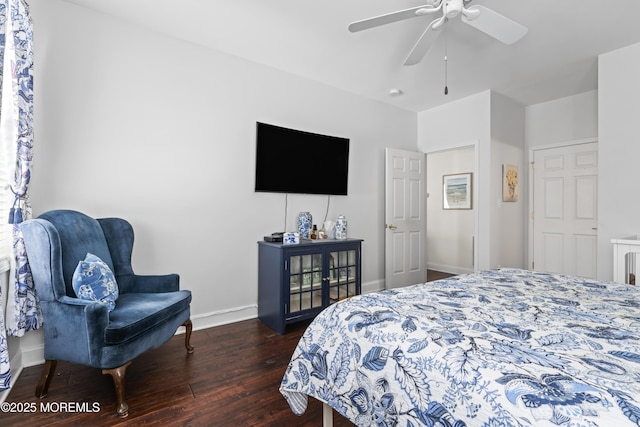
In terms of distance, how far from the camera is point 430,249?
6.13 meters

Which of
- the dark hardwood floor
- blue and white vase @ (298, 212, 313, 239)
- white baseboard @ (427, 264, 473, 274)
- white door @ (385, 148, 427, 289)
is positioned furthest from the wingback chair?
white baseboard @ (427, 264, 473, 274)

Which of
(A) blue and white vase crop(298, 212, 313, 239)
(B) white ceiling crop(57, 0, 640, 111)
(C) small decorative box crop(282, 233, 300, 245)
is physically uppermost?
(B) white ceiling crop(57, 0, 640, 111)

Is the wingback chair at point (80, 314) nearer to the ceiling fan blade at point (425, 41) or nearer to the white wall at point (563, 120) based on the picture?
the ceiling fan blade at point (425, 41)

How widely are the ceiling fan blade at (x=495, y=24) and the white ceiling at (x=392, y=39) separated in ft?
1.26

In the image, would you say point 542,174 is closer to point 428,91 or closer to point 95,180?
point 428,91

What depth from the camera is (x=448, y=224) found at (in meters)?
5.80

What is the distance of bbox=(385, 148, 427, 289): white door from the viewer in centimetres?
423

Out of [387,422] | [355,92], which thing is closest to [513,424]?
[387,422]

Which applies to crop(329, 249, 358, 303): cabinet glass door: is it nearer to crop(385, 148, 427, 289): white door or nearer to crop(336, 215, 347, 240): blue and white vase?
crop(336, 215, 347, 240): blue and white vase

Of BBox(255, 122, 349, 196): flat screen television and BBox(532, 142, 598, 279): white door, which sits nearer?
BBox(255, 122, 349, 196): flat screen television

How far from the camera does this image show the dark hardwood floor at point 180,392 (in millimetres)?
1649

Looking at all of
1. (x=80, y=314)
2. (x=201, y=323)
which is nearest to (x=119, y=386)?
(x=80, y=314)

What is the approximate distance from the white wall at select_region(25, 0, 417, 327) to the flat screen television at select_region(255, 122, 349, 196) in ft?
0.37

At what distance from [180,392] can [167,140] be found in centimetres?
202
